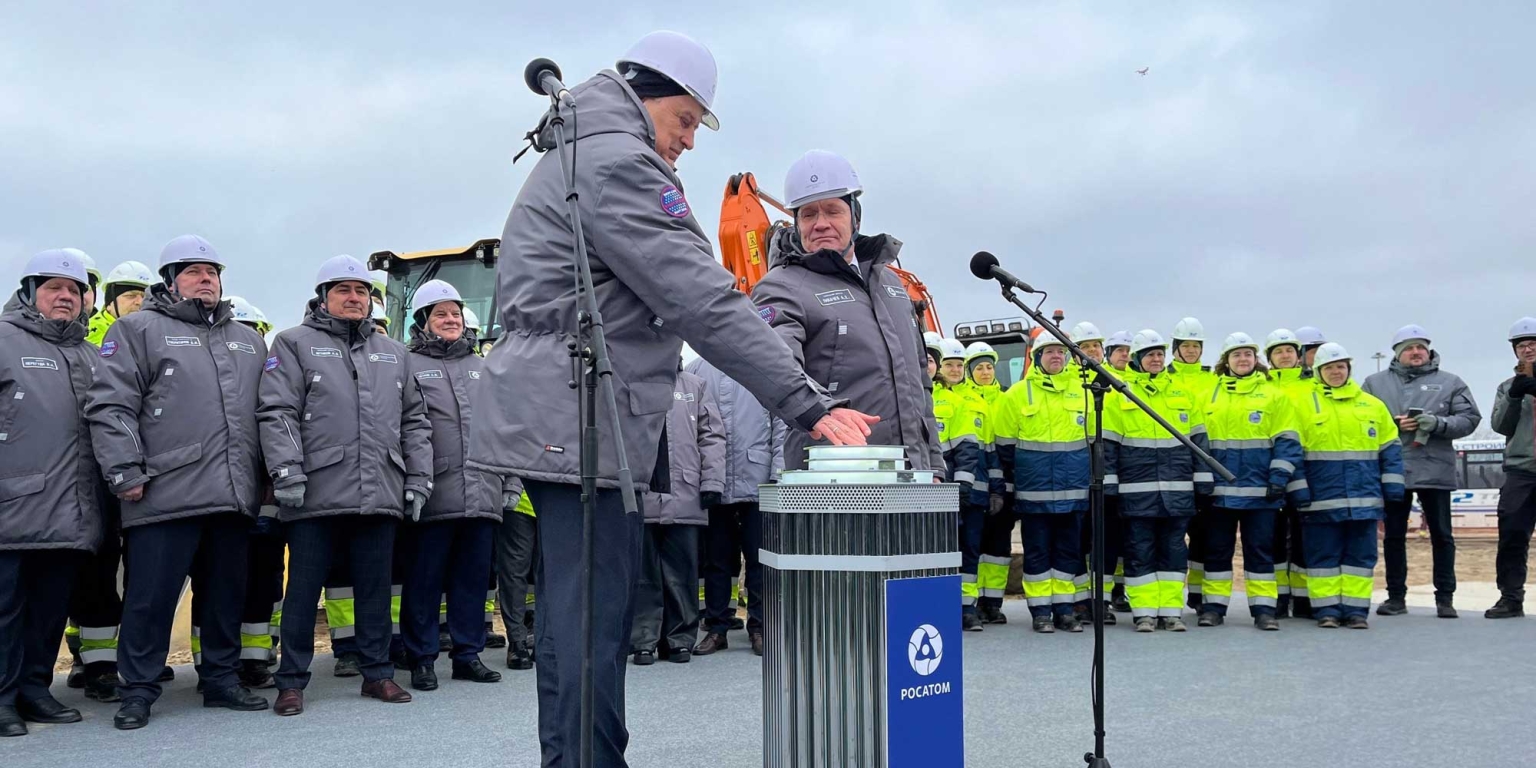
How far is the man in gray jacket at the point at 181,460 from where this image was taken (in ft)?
17.4

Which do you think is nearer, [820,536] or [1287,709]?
[820,536]

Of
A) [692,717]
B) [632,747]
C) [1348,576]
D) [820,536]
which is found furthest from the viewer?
[1348,576]

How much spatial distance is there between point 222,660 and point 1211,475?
683 centimetres

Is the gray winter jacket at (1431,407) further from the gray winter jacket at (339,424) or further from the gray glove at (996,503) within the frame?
the gray winter jacket at (339,424)

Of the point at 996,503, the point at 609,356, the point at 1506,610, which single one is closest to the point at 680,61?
the point at 609,356

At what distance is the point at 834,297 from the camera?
4.14 meters

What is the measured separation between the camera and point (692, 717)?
17.4 ft

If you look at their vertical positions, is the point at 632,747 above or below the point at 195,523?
below

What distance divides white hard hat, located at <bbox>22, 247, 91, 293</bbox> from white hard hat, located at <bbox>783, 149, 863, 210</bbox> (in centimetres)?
360

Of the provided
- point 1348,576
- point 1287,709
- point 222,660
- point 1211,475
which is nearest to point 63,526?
point 222,660

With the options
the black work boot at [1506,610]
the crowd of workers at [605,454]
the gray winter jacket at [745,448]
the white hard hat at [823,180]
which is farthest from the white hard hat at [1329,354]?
the white hard hat at [823,180]

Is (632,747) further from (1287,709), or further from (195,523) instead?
(1287,709)

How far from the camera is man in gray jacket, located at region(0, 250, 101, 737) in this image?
206 inches

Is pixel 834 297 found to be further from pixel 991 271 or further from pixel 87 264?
pixel 87 264
